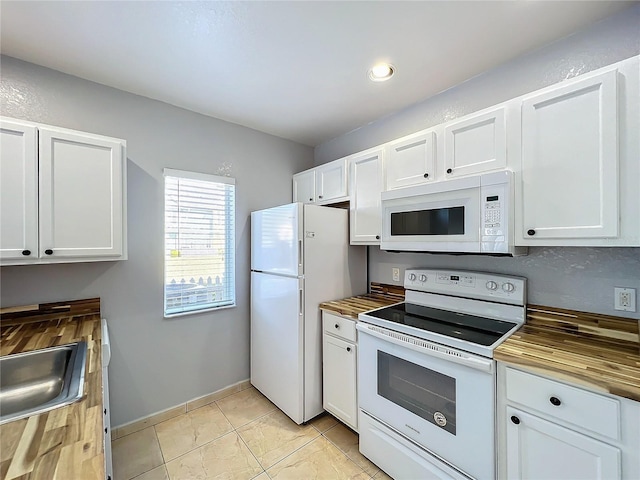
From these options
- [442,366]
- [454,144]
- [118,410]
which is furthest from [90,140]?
[442,366]

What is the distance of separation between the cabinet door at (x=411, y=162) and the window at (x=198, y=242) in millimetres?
1465

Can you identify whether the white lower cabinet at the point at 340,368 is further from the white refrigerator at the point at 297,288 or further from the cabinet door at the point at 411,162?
the cabinet door at the point at 411,162

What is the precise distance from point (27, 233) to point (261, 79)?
1.68 meters

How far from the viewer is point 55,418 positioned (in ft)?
2.79

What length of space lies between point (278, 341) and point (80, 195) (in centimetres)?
171

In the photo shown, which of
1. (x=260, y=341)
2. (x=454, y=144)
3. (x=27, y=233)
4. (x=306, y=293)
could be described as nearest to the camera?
(x=27, y=233)

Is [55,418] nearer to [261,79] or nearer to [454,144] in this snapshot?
[261,79]

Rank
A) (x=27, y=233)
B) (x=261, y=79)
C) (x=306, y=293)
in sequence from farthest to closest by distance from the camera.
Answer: (x=306, y=293) < (x=261, y=79) < (x=27, y=233)

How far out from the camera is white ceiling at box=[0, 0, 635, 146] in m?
1.36

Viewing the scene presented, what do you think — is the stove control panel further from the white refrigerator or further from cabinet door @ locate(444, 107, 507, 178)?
cabinet door @ locate(444, 107, 507, 178)

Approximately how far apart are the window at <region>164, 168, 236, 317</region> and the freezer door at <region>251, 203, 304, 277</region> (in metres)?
0.24

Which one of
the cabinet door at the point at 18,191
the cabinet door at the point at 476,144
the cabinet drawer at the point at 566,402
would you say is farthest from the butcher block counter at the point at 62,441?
the cabinet door at the point at 476,144

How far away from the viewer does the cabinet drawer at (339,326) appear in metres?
1.99

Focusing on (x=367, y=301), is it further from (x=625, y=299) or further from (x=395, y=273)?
(x=625, y=299)
